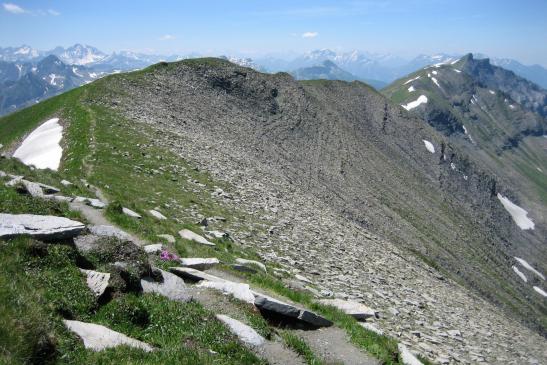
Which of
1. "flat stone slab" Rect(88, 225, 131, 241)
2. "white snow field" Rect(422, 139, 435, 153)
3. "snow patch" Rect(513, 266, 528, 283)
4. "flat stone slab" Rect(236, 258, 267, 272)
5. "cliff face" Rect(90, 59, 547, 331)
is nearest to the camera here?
"flat stone slab" Rect(88, 225, 131, 241)

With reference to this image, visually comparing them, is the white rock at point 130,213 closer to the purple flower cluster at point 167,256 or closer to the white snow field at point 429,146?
the purple flower cluster at point 167,256

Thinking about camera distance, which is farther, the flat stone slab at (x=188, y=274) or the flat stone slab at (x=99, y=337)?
the flat stone slab at (x=188, y=274)

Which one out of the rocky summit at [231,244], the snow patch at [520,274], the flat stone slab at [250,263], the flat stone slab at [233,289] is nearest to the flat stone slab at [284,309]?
the rocky summit at [231,244]

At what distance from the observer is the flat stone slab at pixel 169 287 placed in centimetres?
1123

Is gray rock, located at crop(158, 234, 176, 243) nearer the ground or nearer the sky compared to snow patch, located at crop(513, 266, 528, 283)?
nearer the sky

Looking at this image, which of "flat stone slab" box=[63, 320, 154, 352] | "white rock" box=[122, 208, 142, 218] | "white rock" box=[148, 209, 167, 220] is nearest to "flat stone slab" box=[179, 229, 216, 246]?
"white rock" box=[148, 209, 167, 220]

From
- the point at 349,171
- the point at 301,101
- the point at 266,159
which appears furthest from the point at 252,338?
the point at 301,101

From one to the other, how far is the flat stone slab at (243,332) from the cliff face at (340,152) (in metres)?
16.2

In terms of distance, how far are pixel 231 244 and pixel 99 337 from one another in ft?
44.0

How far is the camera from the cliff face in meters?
50.4

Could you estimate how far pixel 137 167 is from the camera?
30188 millimetres

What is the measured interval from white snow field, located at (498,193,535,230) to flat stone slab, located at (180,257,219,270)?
167995 mm

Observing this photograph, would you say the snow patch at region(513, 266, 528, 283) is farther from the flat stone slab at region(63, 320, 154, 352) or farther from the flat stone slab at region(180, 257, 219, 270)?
the flat stone slab at region(63, 320, 154, 352)

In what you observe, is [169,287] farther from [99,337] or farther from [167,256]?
[99,337]
